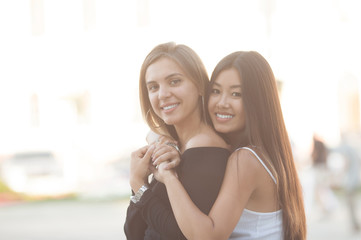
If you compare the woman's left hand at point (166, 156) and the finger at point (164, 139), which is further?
the finger at point (164, 139)

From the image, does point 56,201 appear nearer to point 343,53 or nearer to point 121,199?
point 121,199

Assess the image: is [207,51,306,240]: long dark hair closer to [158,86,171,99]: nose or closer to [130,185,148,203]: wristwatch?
[158,86,171,99]: nose

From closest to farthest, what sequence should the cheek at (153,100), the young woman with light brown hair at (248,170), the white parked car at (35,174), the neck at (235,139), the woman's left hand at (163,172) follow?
the young woman with light brown hair at (248,170), the woman's left hand at (163,172), the neck at (235,139), the cheek at (153,100), the white parked car at (35,174)

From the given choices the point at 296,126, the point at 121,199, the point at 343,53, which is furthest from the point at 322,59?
the point at 121,199

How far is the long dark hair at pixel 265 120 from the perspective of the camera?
7.23 ft

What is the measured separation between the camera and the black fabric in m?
2.09

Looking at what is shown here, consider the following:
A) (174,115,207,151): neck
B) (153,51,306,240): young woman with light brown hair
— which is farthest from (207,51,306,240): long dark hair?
(174,115,207,151): neck

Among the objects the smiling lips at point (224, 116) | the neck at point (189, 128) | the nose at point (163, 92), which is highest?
the nose at point (163, 92)

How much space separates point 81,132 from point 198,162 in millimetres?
15814

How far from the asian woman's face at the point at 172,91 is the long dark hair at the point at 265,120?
166 millimetres

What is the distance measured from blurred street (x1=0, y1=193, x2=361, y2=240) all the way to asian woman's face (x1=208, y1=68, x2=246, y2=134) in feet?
18.0

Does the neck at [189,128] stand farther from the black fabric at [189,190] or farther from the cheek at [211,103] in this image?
the black fabric at [189,190]

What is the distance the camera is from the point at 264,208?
7.27ft

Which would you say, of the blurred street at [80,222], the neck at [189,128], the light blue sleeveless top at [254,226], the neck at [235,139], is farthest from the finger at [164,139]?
the blurred street at [80,222]
